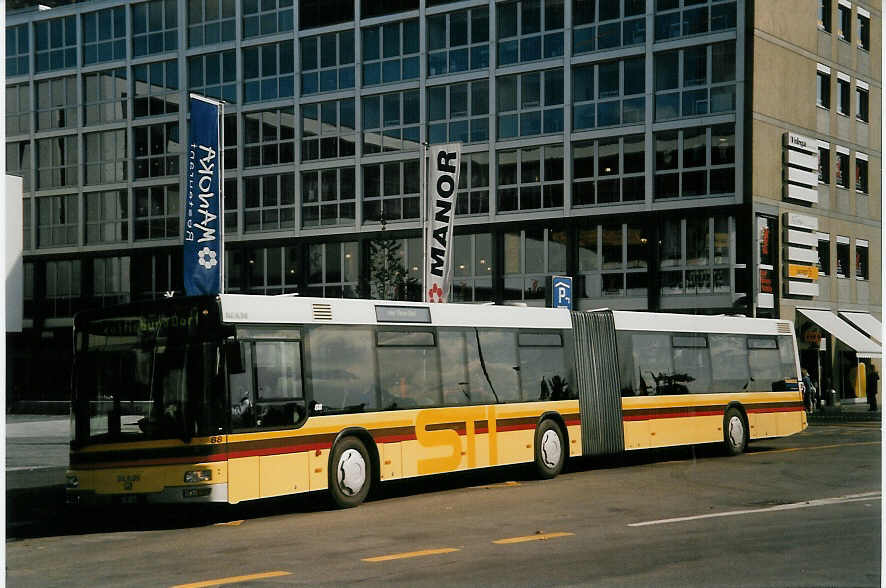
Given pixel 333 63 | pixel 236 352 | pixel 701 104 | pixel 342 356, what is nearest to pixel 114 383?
pixel 236 352

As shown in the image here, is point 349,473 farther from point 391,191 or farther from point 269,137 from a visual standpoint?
point 269,137

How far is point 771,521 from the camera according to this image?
12898 mm

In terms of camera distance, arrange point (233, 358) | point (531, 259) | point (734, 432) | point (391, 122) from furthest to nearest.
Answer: point (391, 122) < point (531, 259) < point (734, 432) < point (233, 358)

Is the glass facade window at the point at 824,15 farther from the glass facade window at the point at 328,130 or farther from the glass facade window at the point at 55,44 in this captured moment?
the glass facade window at the point at 55,44

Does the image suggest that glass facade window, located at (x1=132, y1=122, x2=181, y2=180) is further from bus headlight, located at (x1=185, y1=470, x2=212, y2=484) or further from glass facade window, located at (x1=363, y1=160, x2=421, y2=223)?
bus headlight, located at (x1=185, y1=470, x2=212, y2=484)

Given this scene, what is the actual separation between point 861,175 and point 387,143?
17.2 meters

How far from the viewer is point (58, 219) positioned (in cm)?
5541

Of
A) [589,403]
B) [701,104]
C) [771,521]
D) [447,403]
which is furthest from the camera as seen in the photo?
[701,104]

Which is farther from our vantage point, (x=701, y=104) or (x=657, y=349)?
(x=701, y=104)

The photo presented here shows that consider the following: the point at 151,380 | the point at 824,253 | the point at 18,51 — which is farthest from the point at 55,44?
the point at 151,380

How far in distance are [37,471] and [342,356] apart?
9.11m

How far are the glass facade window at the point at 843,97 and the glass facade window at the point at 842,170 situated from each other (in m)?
1.40

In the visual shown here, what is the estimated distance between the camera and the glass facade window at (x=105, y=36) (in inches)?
2104

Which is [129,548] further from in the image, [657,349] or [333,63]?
[333,63]
